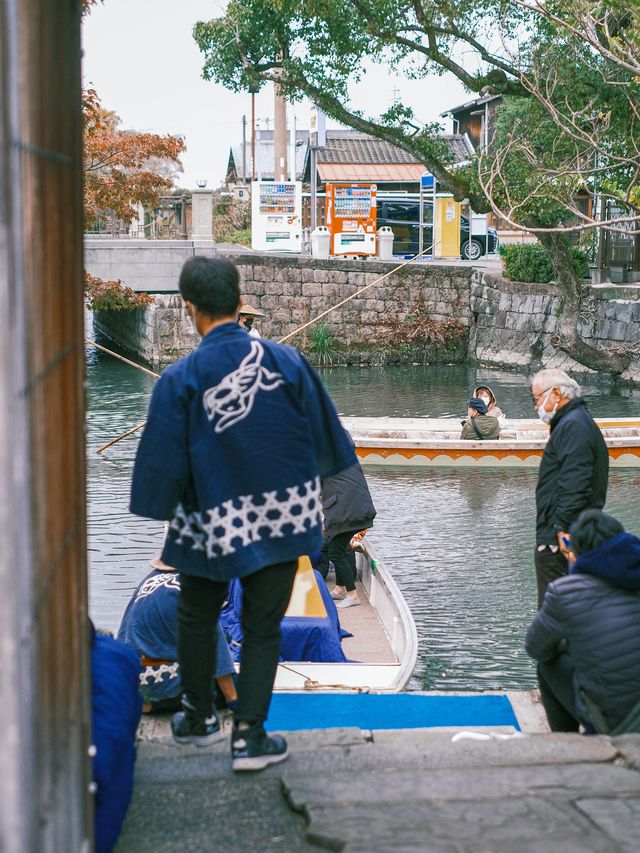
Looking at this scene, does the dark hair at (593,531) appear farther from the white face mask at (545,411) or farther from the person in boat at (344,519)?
the person in boat at (344,519)

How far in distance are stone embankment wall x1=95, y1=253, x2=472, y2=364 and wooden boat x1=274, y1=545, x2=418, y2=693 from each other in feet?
59.6

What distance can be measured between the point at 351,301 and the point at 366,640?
19211 millimetres

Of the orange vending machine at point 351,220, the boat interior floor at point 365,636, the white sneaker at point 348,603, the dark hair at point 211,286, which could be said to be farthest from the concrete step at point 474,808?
the orange vending machine at point 351,220

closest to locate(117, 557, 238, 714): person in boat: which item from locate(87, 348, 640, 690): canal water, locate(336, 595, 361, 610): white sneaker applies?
locate(87, 348, 640, 690): canal water

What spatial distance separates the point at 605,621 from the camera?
A: 3.58m

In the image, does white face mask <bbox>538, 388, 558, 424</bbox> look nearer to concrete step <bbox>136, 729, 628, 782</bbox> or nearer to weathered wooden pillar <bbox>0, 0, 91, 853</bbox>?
concrete step <bbox>136, 729, 628, 782</bbox>

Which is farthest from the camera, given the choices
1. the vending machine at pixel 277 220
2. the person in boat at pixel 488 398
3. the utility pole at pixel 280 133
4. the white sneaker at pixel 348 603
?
the utility pole at pixel 280 133

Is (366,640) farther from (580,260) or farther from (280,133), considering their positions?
(280,133)

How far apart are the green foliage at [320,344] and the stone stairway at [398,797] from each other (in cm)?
2227

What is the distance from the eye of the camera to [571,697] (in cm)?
387

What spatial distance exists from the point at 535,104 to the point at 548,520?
52.8 ft

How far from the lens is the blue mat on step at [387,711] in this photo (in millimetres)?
4645

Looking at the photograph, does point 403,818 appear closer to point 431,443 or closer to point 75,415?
point 75,415

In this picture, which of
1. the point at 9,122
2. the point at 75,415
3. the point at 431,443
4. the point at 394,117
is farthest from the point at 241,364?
the point at 394,117
